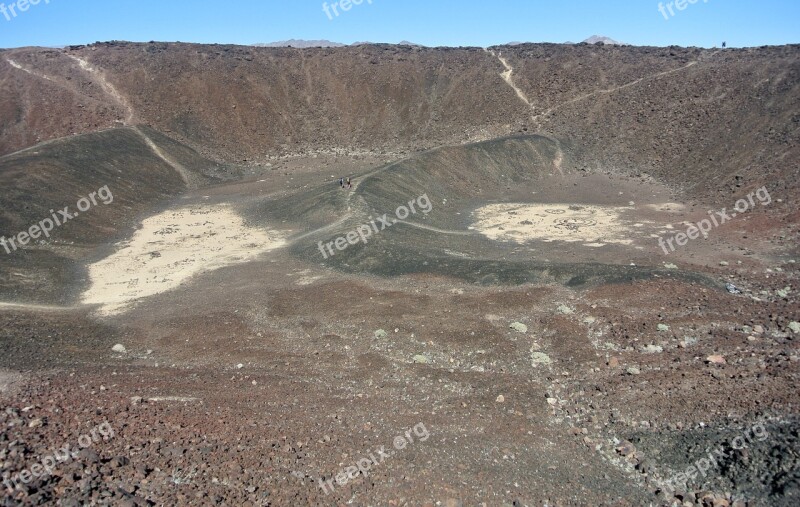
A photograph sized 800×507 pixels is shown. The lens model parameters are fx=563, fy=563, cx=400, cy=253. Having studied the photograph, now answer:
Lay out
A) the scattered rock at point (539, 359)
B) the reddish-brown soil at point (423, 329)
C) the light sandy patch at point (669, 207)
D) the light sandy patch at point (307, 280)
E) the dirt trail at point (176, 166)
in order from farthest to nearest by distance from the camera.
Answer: the dirt trail at point (176, 166) → the light sandy patch at point (669, 207) → the light sandy patch at point (307, 280) → the scattered rock at point (539, 359) → the reddish-brown soil at point (423, 329)

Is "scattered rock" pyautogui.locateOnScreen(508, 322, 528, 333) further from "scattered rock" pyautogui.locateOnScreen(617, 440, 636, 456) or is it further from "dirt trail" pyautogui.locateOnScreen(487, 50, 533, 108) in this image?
"dirt trail" pyautogui.locateOnScreen(487, 50, 533, 108)

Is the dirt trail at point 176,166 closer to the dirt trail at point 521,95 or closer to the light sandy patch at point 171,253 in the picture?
the light sandy patch at point 171,253

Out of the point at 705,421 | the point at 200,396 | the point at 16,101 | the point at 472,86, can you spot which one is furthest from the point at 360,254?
the point at 16,101

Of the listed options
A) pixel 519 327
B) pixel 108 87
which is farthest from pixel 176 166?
pixel 519 327

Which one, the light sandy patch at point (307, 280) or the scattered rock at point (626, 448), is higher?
the light sandy patch at point (307, 280)

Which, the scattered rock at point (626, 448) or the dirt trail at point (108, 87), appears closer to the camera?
the scattered rock at point (626, 448)

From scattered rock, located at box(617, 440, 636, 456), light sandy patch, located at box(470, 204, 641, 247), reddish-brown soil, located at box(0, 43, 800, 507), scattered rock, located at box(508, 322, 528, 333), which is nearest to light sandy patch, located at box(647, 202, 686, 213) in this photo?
reddish-brown soil, located at box(0, 43, 800, 507)

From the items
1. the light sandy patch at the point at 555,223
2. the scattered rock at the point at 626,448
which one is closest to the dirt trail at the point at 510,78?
the light sandy patch at the point at 555,223
